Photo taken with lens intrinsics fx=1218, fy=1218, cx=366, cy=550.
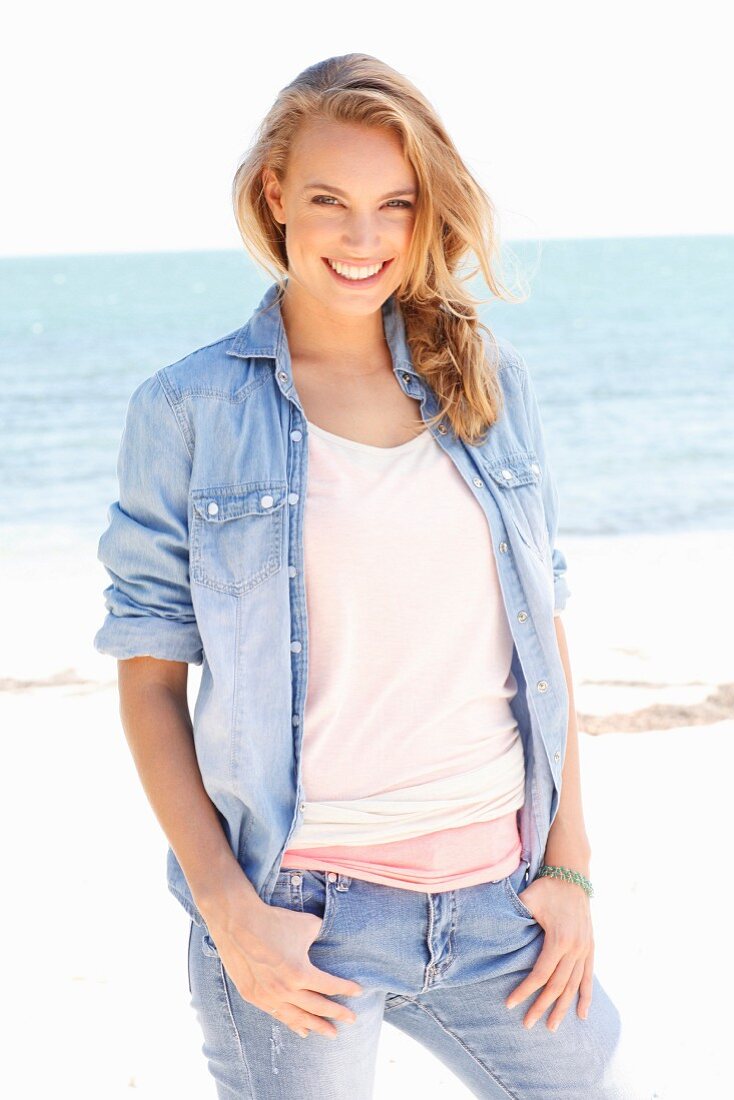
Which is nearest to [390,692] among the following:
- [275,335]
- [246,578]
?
[246,578]

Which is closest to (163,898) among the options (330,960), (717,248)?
(330,960)

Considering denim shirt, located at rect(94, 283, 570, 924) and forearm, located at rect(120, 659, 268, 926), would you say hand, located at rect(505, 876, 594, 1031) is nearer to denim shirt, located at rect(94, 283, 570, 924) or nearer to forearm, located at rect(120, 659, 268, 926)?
denim shirt, located at rect(94, 283, 570, 924)

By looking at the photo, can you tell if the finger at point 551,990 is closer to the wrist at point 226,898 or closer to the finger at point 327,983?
the finger at point 327,983

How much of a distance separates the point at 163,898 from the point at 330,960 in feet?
7.50

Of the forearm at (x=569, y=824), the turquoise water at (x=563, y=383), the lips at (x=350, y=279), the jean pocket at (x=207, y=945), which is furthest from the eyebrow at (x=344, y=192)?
the jean pocket at (x=207, y=945)

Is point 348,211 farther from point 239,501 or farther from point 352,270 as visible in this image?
point 239,501

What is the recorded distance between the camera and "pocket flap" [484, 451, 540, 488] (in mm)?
2023

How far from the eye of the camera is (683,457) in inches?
587

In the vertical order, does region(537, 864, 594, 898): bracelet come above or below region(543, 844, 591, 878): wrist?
below

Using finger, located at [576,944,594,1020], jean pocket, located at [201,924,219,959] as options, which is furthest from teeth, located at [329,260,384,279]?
finger, located at [576,944,594,1020]

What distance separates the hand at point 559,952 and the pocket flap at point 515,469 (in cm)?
65

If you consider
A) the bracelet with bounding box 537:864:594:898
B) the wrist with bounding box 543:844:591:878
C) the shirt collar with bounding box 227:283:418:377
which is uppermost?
the shirt collar with bounding box 227:283:418:377

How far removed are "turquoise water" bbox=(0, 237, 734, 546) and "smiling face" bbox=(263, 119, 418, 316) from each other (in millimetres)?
286

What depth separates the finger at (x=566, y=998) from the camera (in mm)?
1848
